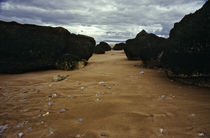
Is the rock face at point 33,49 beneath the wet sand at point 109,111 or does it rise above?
above

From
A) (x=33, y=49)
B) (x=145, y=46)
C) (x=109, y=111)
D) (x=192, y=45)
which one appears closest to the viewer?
(x=109, y=111)

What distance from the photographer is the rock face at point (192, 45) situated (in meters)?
3.73

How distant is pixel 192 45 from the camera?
3.97 metres

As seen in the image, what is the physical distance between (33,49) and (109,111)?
18.9ft

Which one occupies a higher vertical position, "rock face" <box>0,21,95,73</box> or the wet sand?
"rock face" <box>0,21,95,73</box>

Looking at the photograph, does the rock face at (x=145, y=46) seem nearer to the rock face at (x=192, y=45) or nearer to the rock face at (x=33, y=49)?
the rock face at (x=192, y=45)

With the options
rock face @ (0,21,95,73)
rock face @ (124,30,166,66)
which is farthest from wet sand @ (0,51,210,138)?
rock face @ (124,30,166,66)

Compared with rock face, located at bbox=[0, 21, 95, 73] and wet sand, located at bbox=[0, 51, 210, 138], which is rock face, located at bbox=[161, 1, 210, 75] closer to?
wet sand, located at bbox=[0, 51, 210, 138]

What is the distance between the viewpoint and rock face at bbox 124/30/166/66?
7484mm

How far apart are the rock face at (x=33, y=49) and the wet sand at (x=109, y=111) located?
288 cm

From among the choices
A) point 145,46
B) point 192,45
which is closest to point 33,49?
point 145,46

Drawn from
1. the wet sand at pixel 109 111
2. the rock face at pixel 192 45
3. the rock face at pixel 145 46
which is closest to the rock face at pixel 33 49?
the wet sand at pixel 109 111

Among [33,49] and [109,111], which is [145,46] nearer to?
[33,49]

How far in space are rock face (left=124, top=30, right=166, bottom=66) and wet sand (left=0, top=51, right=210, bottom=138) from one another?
3.57 metres
